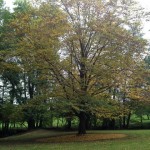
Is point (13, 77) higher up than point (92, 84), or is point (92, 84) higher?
point (13, 77)

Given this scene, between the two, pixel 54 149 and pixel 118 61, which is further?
pixel 118 61

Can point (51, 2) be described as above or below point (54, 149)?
above

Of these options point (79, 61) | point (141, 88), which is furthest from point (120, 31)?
point (141, 88)

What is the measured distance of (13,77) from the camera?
46.4 m

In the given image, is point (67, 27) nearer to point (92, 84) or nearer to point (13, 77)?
point (92, 84)

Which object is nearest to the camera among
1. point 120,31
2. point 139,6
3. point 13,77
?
point 120,31

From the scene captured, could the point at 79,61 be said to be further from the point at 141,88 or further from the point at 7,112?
the point at 7,112

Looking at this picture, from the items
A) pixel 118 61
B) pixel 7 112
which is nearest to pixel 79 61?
pixel 118 61

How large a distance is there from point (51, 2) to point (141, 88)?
443 inches

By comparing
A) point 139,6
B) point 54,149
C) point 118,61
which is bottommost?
point 54,149

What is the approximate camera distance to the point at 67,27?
1040 inches

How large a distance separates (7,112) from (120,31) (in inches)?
743

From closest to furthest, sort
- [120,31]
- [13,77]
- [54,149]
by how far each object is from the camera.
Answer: [54,149] < [120,31] < [13,77]

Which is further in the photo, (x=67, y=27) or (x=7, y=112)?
(x=7, y=112)
